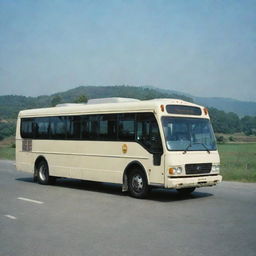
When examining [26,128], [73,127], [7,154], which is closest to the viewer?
[73,127]

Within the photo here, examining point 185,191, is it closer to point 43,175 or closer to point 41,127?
point 43,175

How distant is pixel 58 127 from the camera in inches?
683

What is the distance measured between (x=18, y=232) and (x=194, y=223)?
346cm

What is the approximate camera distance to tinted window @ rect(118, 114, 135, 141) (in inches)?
542

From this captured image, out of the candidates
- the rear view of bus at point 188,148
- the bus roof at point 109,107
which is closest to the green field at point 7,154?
the bus roof at point 109,107

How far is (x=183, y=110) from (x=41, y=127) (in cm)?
709

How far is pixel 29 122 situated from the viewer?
1920cm

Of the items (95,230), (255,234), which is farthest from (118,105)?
(255,234)

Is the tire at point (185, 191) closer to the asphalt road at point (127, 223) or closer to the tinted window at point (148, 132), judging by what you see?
the asphalt road at point (127, 223)

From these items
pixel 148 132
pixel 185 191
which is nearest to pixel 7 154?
pixel 185 191

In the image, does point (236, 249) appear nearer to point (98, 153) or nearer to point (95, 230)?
point (95, 230)

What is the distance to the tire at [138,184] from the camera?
43.2 ft

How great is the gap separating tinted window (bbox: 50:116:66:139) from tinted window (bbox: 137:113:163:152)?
4421 millimetres

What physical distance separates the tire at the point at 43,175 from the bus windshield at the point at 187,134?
6.69 meters
